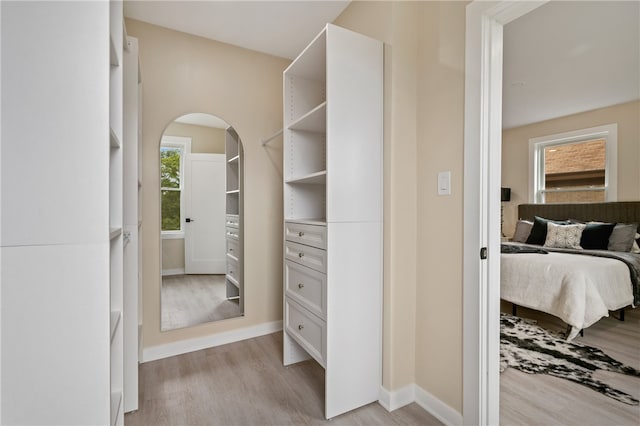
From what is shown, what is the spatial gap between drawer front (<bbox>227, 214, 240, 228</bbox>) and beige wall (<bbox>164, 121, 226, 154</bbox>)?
0.54m

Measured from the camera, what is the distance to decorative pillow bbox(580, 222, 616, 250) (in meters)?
3.85

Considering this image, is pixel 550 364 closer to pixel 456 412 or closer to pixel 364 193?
pixel 456 412

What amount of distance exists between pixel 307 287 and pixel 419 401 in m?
0.89

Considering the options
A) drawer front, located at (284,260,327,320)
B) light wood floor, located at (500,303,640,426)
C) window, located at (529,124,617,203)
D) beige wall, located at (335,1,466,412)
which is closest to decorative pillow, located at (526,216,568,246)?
window, located at (529,124,617,203)

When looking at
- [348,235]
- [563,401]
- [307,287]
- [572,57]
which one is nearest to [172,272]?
[307,287]

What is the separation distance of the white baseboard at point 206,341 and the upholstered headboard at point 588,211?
436 centimetres

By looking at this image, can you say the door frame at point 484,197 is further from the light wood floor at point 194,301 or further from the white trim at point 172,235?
the white trim at point 172,235

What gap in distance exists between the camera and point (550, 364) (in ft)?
7.58

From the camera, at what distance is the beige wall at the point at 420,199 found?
1.67 m

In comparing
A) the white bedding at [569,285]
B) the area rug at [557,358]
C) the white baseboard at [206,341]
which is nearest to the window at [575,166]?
the white bedding at [569,285]

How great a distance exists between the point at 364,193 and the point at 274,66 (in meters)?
1.74

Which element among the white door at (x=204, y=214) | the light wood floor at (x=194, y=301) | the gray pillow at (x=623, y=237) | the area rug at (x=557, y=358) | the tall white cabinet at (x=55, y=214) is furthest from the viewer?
the gray pillow at (x=623, y=237)

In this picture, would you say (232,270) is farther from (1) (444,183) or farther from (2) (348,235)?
(1) (444,183)

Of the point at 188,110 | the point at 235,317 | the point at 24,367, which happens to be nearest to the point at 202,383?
the point at 235,317
